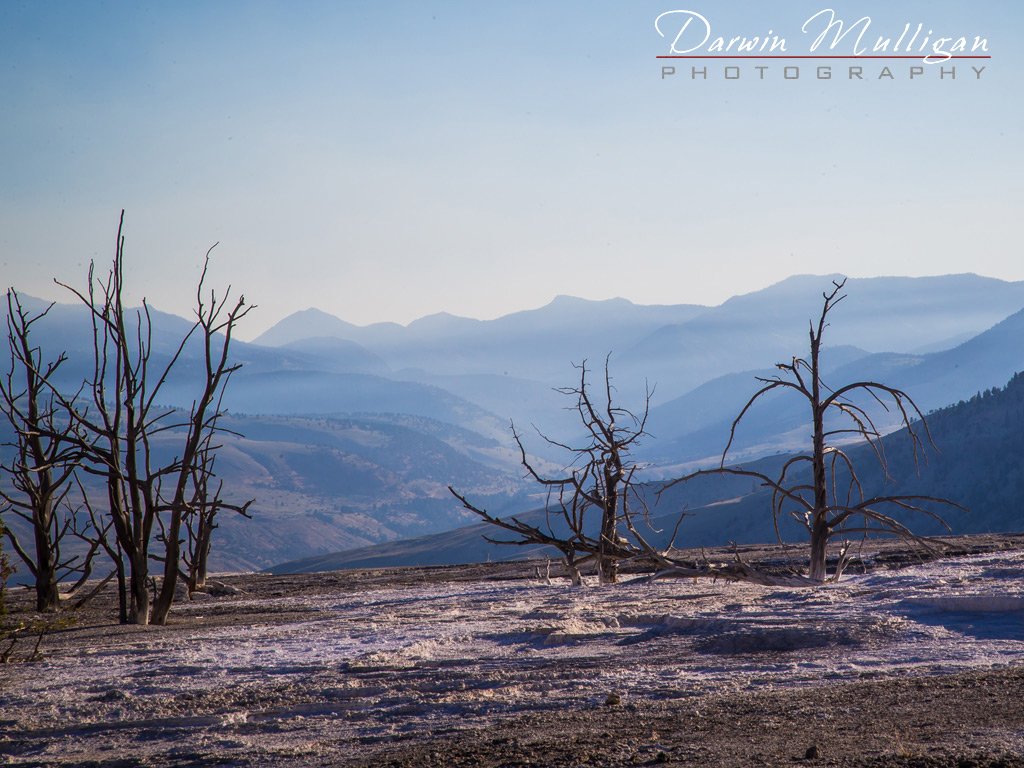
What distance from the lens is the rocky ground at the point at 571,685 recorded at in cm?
546

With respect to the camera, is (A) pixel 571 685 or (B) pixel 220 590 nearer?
(A) pixel 571 685

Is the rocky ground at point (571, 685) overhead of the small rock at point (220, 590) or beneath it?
overhead

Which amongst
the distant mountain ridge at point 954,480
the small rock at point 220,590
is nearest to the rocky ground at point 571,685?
the small rock at point 220,590

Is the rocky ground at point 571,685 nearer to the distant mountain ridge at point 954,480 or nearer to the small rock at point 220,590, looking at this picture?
the small rock at point 220,590

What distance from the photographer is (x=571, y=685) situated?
734cm

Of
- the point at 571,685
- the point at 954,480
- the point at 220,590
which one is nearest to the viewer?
the point at 571,685

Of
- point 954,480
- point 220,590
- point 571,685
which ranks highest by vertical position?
point 571,685

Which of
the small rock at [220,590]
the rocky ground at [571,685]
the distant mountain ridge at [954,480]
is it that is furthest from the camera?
the distant mountain ridge at [954,480]

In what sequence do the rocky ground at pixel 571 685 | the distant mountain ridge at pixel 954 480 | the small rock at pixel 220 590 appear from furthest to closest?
1. the distant mountain ridge at pixel 954 480
2. the small rock at pixel 220 590
3. the rocky ground at pixel 571 685

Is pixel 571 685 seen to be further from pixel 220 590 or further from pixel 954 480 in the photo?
pixel 954 480

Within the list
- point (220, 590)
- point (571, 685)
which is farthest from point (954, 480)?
point (571, 685)

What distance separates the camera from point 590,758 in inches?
204

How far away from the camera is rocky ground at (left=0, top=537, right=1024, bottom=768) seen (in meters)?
5.46

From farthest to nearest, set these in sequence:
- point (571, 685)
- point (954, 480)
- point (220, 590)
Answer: point (954, 480), point (220, 590), point (571, 685)
